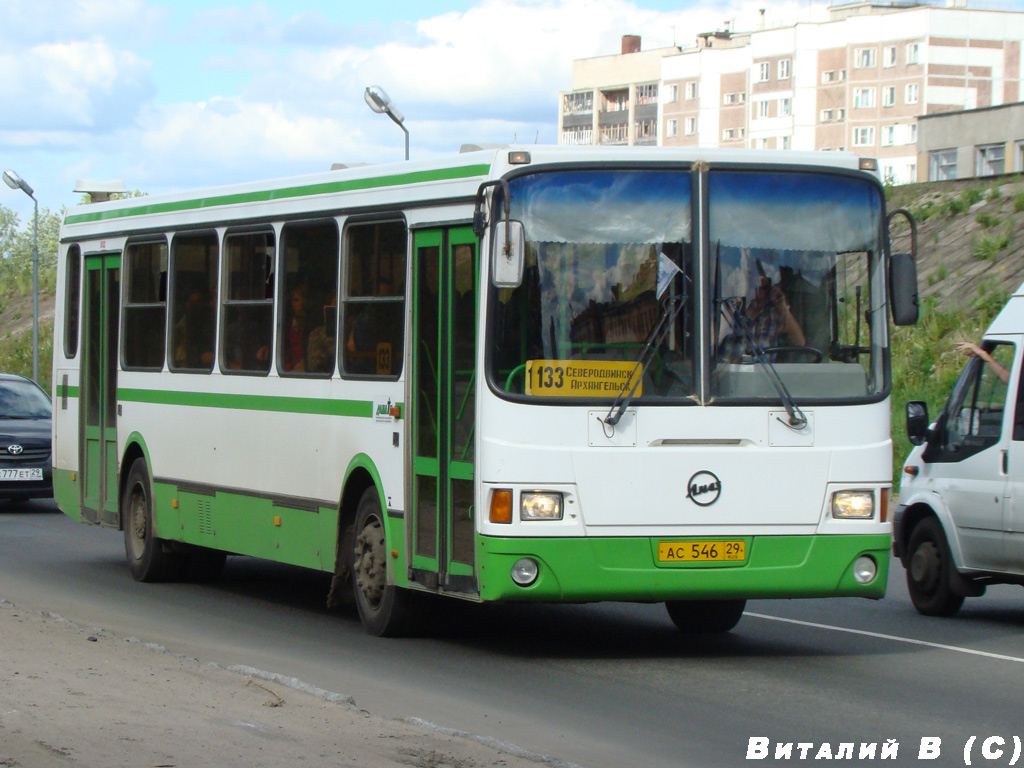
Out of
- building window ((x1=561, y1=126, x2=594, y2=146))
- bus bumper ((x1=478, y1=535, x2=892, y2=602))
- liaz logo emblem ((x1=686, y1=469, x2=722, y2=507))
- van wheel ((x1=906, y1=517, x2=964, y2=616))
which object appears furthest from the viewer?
building window ((x1=561, y1=126, x2=594, y2=146))

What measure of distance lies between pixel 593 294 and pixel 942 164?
157 ft

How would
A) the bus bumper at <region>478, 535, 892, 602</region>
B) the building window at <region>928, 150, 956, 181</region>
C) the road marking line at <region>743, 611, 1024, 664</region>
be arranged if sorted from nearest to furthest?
the bus bumper at <region>478, 535, 892, 602</region>, the road marking line at <region>743, 611, 1024, 664</region>, the building window at <region>928, 150, 956, 181</region>

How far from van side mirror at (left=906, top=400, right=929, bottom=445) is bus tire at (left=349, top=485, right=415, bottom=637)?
3.99 metres

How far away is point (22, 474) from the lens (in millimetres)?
23938

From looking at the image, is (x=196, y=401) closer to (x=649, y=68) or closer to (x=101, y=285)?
(x=101, y=285)

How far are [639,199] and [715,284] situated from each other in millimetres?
644

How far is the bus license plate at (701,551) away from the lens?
10.5 meters

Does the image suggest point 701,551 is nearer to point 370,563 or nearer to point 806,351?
point 806,351

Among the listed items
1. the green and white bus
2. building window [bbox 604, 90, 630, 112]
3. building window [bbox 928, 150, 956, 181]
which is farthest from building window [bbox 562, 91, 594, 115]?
the green and white bus

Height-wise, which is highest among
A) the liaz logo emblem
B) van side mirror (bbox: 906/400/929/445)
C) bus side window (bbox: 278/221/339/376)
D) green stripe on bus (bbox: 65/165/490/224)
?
green stripe on bus (bbox: 65/165/490/224)

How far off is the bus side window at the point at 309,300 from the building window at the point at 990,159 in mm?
43352

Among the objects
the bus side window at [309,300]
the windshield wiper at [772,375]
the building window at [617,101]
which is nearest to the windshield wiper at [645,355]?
the windshield wiper at [772,375]

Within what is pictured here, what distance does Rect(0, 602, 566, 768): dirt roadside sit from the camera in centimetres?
736

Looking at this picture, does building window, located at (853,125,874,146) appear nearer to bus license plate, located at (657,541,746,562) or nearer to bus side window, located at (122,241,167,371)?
bus side window, located at (122,241,167,371)
